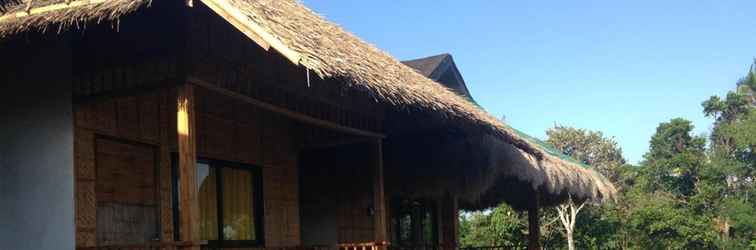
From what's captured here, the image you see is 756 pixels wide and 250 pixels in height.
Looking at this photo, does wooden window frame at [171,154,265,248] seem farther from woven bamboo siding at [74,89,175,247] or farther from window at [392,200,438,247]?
window at [392,200,438,247]

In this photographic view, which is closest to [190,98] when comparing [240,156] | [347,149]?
[240,156]

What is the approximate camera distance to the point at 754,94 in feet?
119

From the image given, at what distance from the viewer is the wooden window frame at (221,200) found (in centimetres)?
668

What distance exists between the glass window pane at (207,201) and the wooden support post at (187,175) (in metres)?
2.34

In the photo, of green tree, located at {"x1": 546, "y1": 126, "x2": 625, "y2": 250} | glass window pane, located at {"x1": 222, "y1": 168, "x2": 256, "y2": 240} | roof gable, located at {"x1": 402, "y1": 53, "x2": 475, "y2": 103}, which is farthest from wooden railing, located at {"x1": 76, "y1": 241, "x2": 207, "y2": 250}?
green tree, located at {"x1": 546, "y1": 126, "x2": 625, "y2": 250}

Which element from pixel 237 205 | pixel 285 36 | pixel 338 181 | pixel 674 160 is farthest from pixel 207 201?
pixel 674 160

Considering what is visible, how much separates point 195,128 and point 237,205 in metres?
1.40

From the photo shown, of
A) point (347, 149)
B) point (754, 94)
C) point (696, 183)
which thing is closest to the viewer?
point (347, 149)

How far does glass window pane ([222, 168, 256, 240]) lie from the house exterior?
2 cm

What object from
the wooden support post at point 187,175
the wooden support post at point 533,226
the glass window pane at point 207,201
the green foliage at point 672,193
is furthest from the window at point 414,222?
the green foliage at point 672,193

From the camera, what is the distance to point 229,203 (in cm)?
770

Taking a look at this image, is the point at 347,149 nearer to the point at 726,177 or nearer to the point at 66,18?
the point at 66,18

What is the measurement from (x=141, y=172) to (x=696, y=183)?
2787cm

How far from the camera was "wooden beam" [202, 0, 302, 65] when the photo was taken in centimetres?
458
